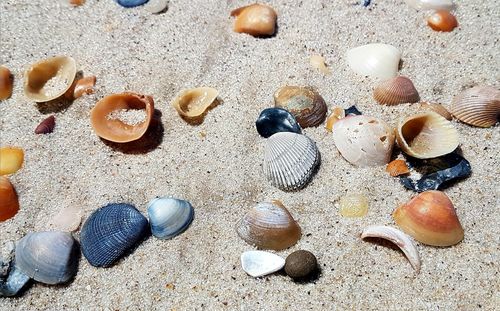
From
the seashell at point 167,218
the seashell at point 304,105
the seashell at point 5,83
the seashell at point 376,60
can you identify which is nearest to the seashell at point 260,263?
the seashell at point 167,218

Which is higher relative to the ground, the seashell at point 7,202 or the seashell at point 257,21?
the seashell at point 257,21

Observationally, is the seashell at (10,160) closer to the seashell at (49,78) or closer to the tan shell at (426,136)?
the seashell at (49,78)

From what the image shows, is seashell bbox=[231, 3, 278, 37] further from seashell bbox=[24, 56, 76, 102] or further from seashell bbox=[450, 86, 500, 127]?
seashell bbox=[450, 86, 500, 127]

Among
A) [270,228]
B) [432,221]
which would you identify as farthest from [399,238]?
[270,228]

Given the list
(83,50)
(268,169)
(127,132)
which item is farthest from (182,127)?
(83,50)

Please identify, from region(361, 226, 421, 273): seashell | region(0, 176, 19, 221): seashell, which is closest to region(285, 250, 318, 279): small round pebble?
region(361, 226, 421, 273): seashell

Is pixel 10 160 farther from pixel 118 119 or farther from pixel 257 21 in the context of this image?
pixel 257 21

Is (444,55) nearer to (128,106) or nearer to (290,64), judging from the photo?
(290,64)
